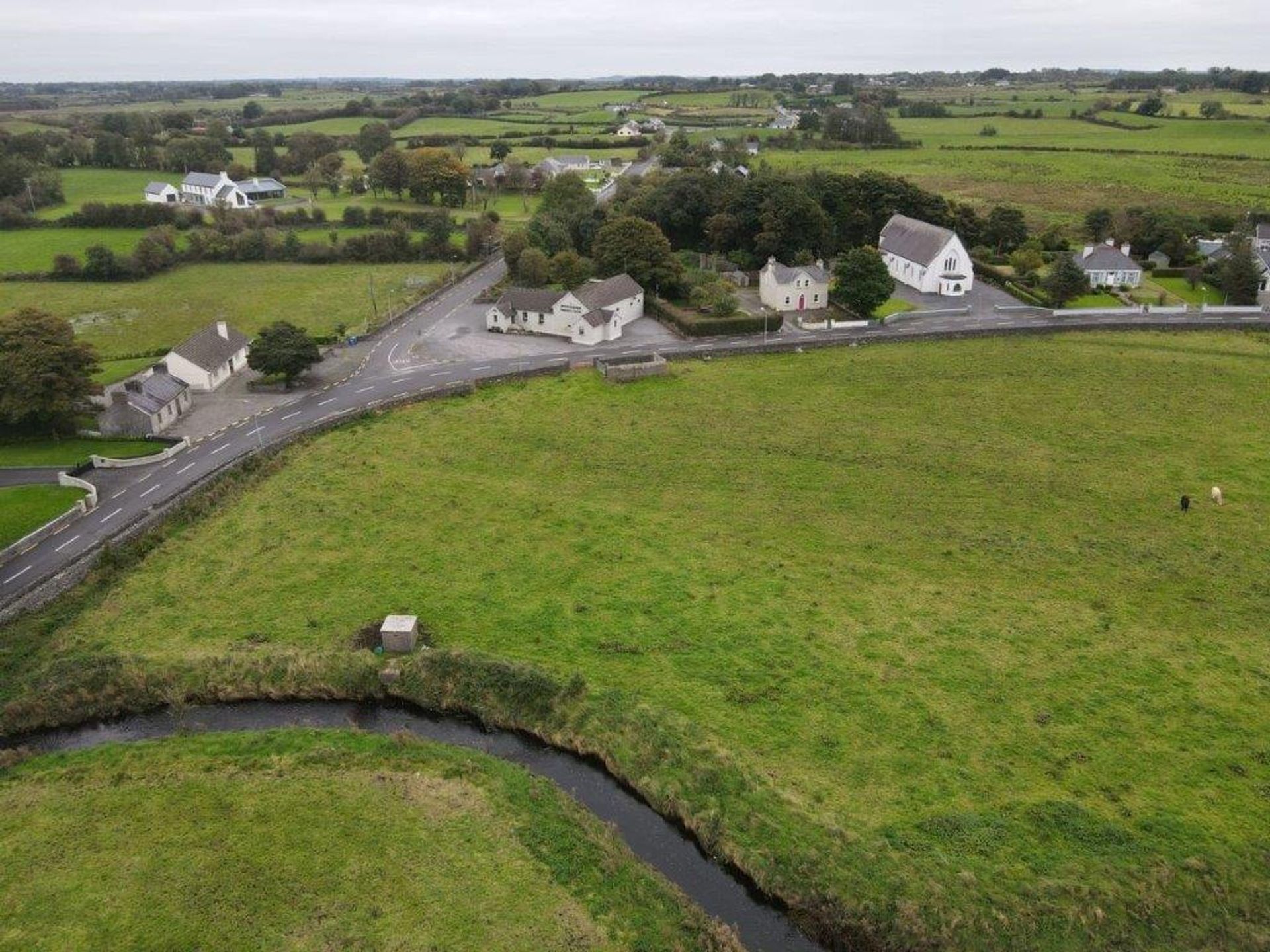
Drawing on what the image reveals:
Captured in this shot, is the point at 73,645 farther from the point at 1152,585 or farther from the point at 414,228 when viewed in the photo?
the point at 414,228

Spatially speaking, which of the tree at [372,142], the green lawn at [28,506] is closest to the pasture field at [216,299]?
the green lawn at [28,506]

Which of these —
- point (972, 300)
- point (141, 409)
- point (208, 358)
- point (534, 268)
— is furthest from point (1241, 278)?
point (141, 409)

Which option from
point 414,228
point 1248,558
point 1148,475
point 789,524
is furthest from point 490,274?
point 1248,558

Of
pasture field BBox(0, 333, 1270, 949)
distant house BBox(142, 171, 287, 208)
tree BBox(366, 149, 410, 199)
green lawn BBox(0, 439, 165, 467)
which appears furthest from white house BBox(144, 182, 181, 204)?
pasture field BBox(0, 333, 1270, 949)

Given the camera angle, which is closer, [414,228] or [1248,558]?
[1248,558]

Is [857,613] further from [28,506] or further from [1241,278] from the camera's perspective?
[1241,278]
